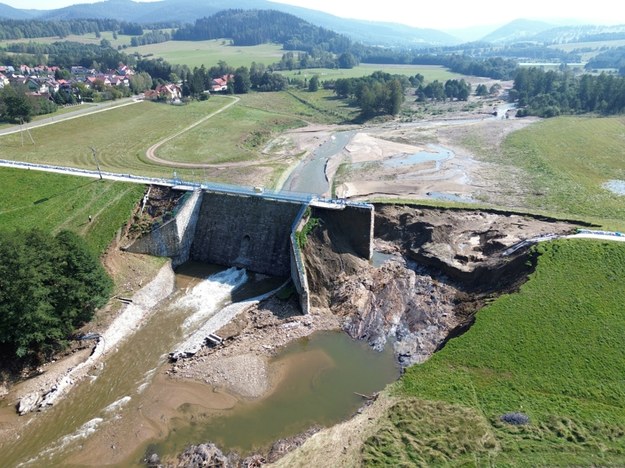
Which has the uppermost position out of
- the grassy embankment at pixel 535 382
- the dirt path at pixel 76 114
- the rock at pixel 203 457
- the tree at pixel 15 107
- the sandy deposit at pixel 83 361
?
the tree at pixel 15 107

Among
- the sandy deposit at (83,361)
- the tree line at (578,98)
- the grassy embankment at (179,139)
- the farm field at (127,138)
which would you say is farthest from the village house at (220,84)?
the sandy deposit at (83,361)

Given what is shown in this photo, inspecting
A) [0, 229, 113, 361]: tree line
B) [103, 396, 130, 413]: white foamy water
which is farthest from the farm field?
[103, 396, 130, 413]: white foamy water

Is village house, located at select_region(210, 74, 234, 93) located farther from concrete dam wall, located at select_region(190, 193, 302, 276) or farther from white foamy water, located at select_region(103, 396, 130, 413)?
white foamy water, located at select_region(103, 396, 130, 413)

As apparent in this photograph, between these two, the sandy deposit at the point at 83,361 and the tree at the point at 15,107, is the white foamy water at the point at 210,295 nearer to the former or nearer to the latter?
the sandy deposit at the point at 83,361

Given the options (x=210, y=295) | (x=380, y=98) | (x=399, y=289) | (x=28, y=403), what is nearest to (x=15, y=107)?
(x=210, y=295)

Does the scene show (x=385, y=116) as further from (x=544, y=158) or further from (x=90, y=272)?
A: (x=90, y=272)
